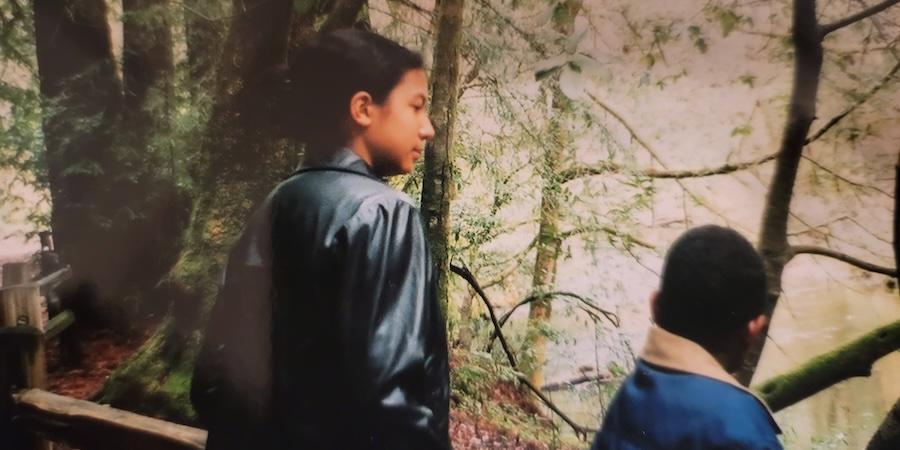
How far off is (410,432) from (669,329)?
44 cm

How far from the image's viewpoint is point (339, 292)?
41.1 inches

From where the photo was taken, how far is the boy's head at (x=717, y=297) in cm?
87

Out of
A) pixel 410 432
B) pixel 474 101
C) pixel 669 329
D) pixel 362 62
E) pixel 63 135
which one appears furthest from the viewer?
pixel 63 135

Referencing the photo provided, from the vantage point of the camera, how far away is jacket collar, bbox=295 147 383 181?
3.58 feet

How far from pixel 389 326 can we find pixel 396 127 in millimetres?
376

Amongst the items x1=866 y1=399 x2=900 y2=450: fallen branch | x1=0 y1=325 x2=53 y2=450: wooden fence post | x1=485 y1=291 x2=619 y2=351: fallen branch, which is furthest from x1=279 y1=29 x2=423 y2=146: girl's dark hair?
x1=866 y1=399 x2=900 y2=450: fallen branch

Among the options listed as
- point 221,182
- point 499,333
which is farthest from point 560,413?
point 221,182

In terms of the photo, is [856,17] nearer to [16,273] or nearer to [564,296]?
[564,296]

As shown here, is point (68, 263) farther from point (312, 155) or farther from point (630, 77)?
point (630, 77)

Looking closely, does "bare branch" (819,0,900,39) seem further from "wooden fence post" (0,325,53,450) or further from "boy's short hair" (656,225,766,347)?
"wooden fence post" (0,325,53,450)

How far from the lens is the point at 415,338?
1.01 m

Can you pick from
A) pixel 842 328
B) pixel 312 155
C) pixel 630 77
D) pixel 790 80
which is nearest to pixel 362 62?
pixel 312 155

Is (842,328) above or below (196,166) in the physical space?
below

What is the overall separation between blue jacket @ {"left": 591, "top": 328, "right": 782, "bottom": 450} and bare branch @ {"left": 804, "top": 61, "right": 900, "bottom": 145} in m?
0.51
